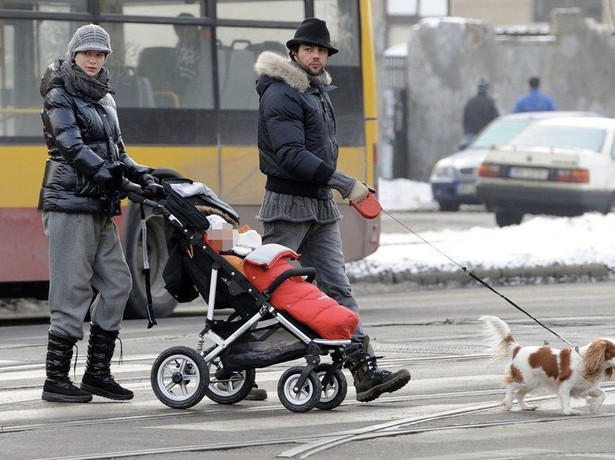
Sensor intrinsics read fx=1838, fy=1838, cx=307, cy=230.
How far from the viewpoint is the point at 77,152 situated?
28.7 ft

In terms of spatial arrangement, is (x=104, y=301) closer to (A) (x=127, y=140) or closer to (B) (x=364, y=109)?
(A) (x=127, y=140)

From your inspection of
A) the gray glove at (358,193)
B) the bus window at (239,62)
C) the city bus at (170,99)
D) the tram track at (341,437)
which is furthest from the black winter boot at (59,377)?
the bus window at (239,62)

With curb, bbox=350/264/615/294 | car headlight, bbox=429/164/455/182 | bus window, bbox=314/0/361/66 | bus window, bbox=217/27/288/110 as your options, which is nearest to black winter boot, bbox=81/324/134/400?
bus window, bbox=217/27/288/110

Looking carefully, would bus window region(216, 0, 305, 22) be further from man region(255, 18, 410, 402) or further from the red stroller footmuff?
the red stroller footmuff

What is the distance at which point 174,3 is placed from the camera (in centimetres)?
1480

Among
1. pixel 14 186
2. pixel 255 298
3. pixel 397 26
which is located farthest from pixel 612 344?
pixel 397 26

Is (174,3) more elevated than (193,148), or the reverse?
(174,3)

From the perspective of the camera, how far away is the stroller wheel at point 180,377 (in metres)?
8.59

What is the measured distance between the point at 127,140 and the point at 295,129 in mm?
5768

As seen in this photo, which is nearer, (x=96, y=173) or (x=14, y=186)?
(x=96, y=173)

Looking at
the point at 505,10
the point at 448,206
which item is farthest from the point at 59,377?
the point at 505,10

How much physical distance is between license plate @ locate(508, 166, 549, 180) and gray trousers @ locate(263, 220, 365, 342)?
49.8ft

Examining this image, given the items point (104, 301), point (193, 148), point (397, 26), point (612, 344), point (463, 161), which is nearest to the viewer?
point (612, 344)

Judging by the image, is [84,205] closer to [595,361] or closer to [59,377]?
[59,377]
